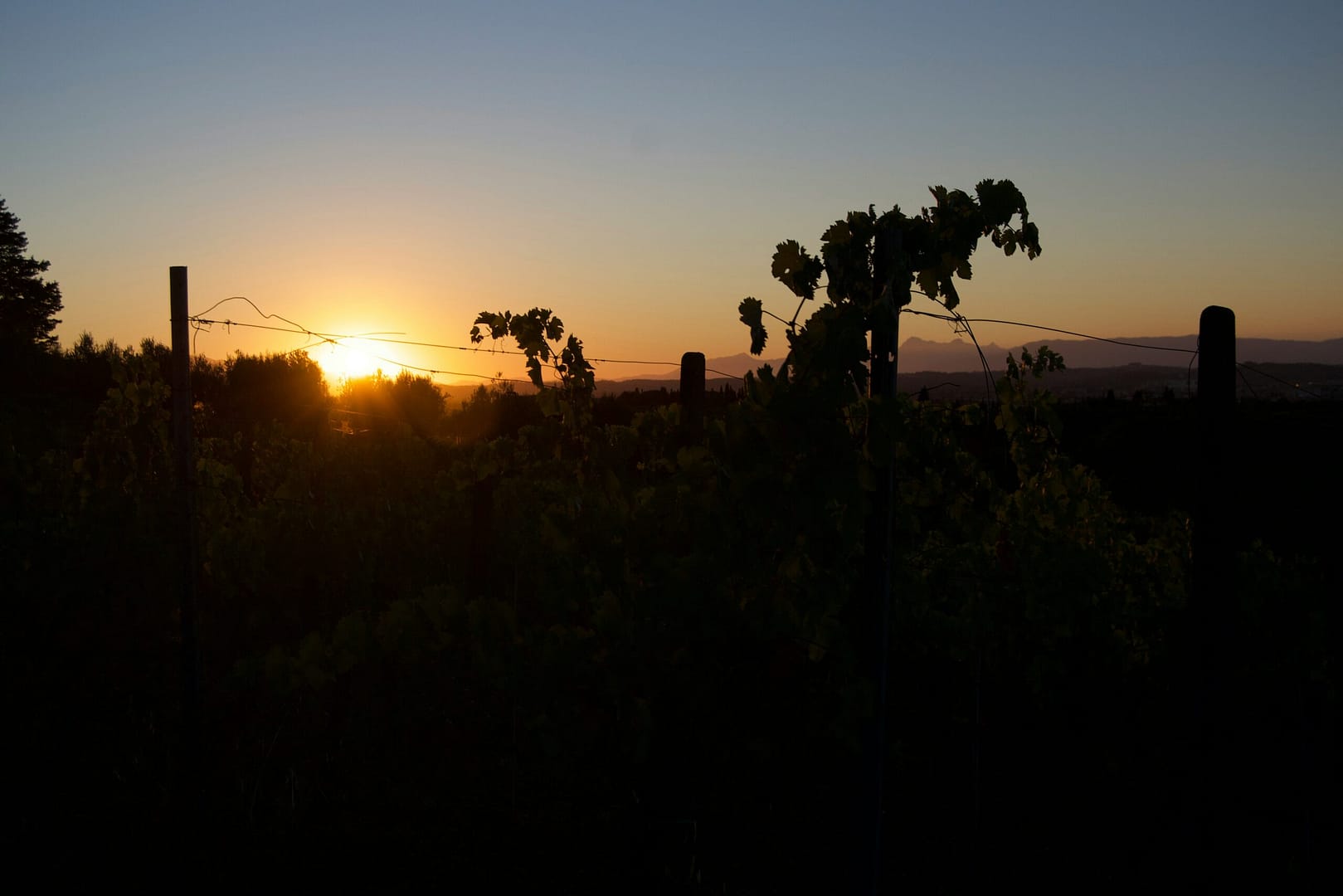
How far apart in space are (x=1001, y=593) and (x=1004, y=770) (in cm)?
122

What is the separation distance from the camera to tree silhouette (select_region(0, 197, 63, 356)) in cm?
3681

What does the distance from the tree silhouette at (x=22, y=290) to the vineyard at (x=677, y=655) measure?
107 ft

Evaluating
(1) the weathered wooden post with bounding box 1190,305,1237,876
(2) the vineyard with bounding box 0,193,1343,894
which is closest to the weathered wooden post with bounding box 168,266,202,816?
(2) the vineyard with bounding box 0,193,1343,894

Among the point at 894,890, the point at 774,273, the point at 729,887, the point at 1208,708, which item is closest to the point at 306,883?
the point at 729,887

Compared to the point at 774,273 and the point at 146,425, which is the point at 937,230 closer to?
the point at 774,273

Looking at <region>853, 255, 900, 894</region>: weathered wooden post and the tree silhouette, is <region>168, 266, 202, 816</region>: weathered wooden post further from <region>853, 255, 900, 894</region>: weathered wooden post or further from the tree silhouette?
the tree silhouette

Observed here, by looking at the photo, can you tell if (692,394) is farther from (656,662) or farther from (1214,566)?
(1214,566)

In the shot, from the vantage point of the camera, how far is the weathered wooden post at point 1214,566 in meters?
3.48

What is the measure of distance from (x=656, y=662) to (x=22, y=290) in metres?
43.8

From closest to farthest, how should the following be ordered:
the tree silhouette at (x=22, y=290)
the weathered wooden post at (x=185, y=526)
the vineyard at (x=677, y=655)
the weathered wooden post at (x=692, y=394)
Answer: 1. the vineyard at (x=677, y=655)
2. the weathered wooden post at (x=692, y=394)
3. the weathered wooden post at (x=185, y=526)
4. the tree silhouette at (x=22, y=290)

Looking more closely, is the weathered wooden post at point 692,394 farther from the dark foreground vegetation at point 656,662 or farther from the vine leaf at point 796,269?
the vine leaf at point 796,269

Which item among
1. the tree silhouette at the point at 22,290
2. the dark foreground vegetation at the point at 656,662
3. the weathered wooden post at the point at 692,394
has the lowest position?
the dark foreground vegetation at the point at 656,662

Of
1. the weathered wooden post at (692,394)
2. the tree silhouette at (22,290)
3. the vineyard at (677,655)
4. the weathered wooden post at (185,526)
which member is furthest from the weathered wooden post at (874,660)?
the tree silhouette at (22,290)

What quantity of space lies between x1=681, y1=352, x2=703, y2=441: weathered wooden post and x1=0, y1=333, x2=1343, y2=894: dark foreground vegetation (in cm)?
9
